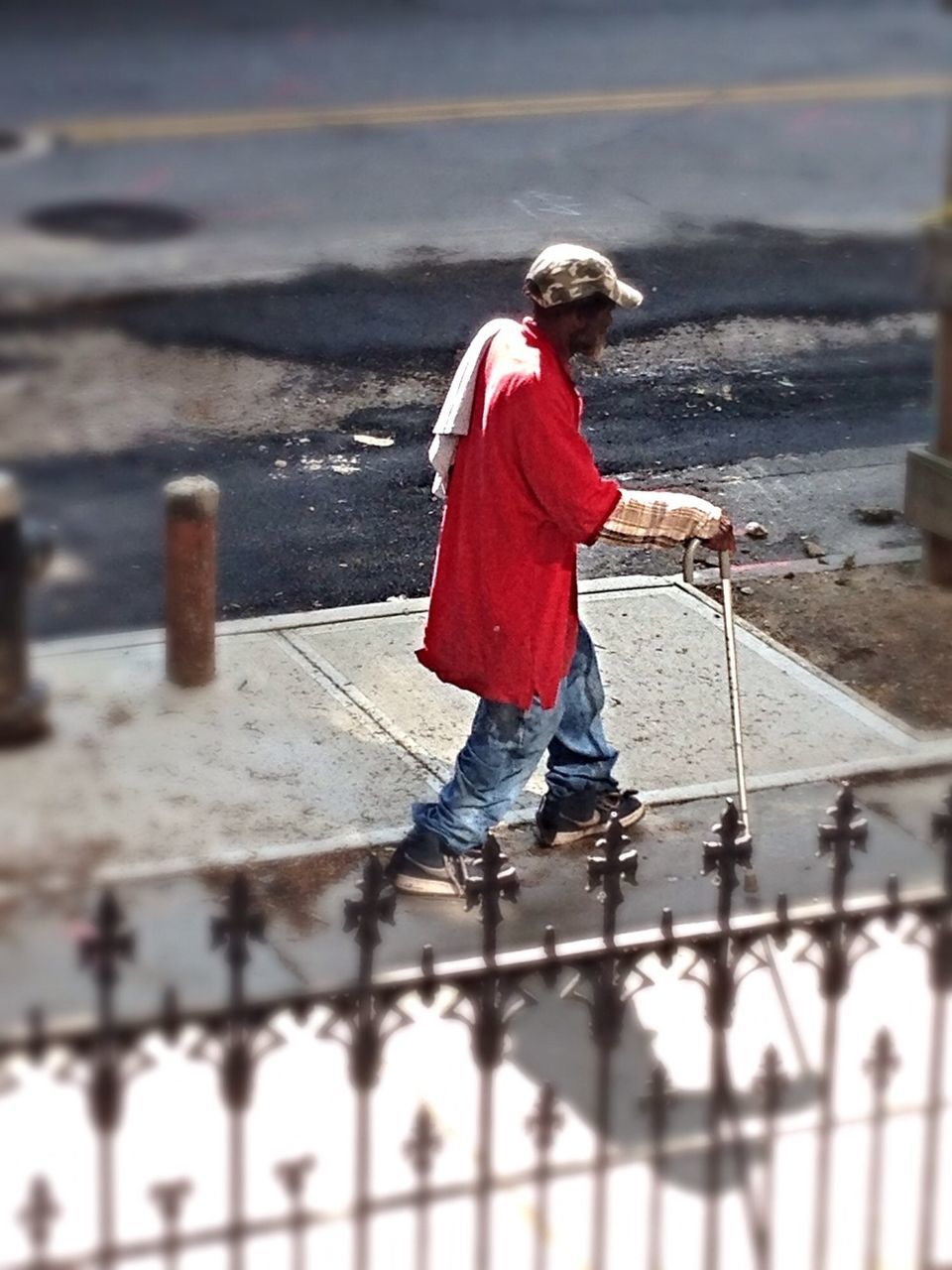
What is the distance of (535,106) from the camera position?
52.5 feet

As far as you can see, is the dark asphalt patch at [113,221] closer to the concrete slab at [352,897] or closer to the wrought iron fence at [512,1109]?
the concrete slab at [352,897]

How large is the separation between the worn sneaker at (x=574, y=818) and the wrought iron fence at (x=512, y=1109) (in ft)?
2.69

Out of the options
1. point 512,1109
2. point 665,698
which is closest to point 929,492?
point 665,698

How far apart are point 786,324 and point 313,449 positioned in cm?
364

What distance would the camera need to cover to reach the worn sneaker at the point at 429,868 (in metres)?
5.73

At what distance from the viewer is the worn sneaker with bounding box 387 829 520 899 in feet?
18.8

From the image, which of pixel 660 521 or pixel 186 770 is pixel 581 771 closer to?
pixel 660 521

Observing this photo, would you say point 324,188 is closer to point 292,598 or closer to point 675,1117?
point 292,598

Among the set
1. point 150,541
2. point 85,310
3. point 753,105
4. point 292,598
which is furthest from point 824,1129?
point 753,105

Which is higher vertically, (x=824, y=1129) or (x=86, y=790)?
(x=824, y=1129)

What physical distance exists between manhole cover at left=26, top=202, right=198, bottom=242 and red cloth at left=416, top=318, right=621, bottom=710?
6942 mm

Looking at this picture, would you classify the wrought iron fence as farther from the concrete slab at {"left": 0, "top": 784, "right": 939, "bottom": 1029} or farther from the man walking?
the man walking

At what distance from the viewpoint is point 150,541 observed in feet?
28.4

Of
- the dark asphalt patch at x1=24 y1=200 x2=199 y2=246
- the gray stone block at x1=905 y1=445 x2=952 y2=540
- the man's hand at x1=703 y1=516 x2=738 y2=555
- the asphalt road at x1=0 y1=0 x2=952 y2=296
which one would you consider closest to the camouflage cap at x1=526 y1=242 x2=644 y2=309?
the man's hand at x1=703 y1=516 x2=738 y2=555
